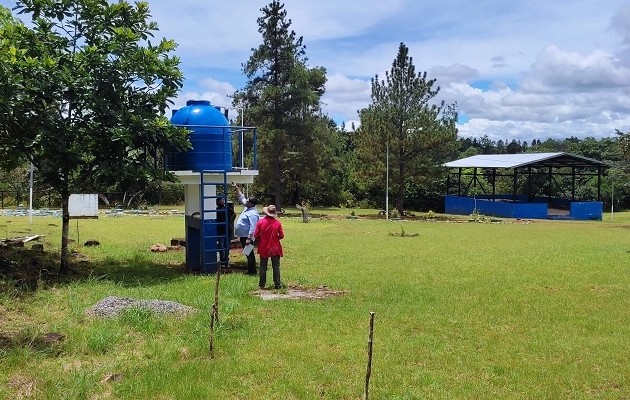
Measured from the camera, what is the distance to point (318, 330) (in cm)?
868

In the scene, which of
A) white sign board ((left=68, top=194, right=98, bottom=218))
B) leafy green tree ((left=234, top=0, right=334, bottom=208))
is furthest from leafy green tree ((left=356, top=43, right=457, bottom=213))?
white sign board ((left=68, top=194, right=98, bottom=218))

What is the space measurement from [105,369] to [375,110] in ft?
115

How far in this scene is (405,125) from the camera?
130 ft

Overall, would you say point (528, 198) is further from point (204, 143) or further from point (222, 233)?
point (204, 143)

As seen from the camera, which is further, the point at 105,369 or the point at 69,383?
the point at 105,369

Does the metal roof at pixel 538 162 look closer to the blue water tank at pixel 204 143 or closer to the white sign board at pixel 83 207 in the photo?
the white sign board at pixel 83 207

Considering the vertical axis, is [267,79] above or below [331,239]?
above

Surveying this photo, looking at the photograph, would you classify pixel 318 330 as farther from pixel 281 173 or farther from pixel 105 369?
pixel 281 173

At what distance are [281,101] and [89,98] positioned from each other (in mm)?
28478

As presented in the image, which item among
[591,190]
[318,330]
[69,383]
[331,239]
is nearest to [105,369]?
[69,383]

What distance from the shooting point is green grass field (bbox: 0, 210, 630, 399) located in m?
6.41

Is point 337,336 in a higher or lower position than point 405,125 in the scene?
lower

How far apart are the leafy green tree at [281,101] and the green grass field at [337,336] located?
84.6 ft

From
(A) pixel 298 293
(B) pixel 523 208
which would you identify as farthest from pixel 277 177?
(A) pixel 298 293
